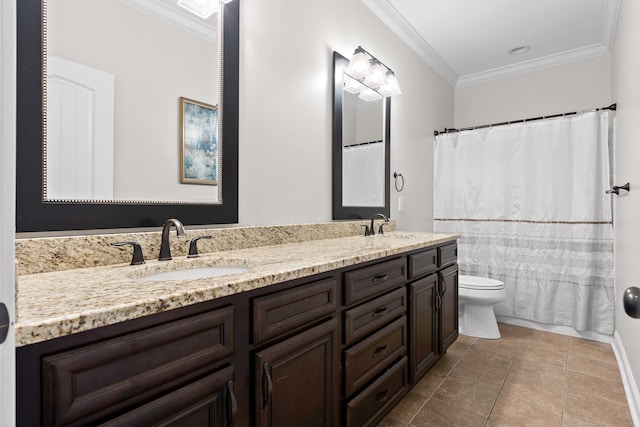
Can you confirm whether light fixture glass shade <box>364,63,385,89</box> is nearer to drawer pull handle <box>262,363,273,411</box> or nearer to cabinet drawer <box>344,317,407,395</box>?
cabinet drawer <box>344,317,407,395</box>

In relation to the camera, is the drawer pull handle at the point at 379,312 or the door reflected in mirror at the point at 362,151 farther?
the door reflected in mirror at the point at 362,151

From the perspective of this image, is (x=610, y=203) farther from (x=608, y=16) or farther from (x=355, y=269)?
(x=355, y=269)

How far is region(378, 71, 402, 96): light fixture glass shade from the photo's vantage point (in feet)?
8.21

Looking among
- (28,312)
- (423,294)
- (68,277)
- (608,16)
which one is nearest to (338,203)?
(423,294)

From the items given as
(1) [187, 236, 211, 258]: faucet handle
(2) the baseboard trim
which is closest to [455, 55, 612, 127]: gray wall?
(2) the baseboard trim

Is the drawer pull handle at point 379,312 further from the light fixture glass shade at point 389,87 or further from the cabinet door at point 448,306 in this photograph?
the light fixture glass shade at point 389,87

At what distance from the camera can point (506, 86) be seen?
3537 mm

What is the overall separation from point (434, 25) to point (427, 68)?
53 centimetres


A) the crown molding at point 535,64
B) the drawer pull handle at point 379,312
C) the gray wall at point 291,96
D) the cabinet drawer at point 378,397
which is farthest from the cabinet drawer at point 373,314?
the crown molding at point 535,64

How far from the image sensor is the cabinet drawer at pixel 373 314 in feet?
4.31

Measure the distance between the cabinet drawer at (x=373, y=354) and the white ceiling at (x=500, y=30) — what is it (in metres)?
2.20

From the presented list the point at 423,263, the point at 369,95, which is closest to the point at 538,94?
the point at 369,95

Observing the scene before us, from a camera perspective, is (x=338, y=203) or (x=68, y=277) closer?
(x=68, y=277)

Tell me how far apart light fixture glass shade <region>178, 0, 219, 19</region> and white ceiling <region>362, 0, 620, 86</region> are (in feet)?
4.53
